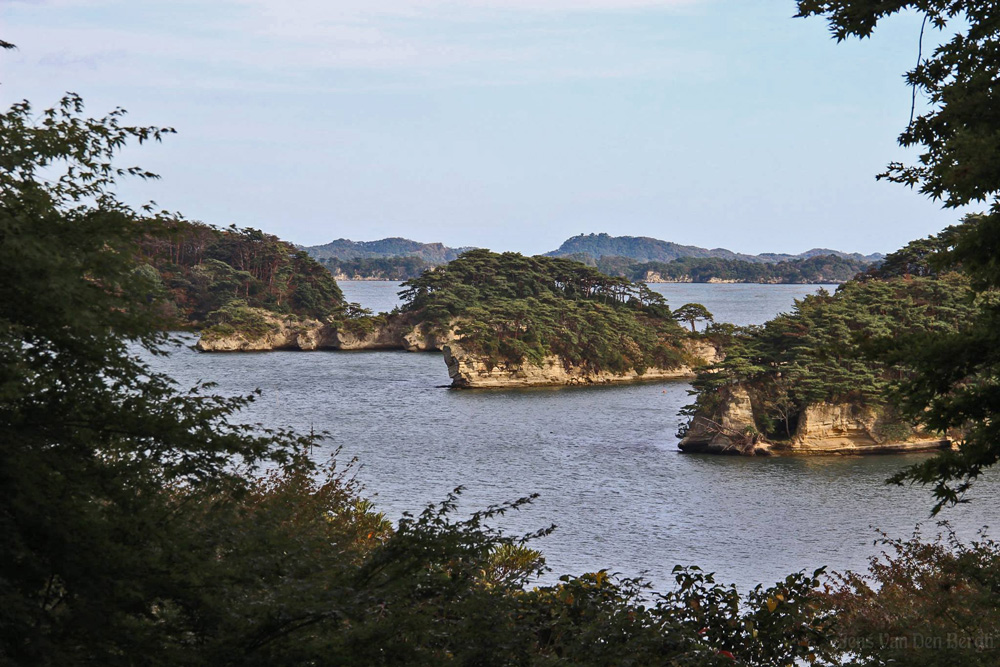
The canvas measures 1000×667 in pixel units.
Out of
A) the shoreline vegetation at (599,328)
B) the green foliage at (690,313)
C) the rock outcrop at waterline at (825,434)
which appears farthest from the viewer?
the green foliage at (690,313)

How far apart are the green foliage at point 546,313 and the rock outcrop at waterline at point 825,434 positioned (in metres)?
28.2

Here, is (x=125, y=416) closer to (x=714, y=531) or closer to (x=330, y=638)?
(x=330, y=638)

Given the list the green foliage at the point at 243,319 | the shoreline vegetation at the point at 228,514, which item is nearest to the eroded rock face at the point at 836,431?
the shoreline vegetation at the point at 228,514

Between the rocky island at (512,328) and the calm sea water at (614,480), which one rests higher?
the rocky island at (512,328)

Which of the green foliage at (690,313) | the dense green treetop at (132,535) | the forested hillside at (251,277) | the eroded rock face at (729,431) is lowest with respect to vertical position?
the eroded rock face at (729,431)

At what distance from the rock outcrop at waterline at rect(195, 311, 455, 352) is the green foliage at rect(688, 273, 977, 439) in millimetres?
50161

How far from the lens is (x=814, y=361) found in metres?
40.1

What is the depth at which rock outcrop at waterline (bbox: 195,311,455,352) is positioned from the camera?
302ft

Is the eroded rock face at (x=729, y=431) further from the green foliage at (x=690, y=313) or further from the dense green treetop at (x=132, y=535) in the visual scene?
the green foliage at (x=690, y=313)

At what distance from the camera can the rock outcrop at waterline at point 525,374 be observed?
217 feet

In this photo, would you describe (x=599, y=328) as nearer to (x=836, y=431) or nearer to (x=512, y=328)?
(x=512, y=328)

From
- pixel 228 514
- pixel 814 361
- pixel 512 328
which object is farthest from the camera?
pixel 512 328

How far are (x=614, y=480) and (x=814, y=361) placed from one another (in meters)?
10.8

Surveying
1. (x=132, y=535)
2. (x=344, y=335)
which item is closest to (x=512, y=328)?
(x=344, y=335)
